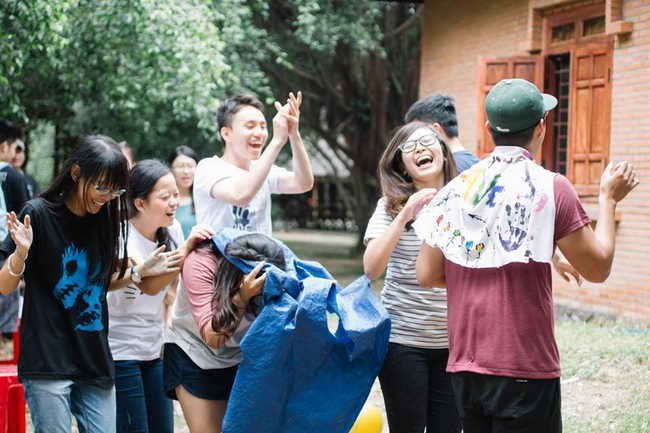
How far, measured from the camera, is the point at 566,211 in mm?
2826

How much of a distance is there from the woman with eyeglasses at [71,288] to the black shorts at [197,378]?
0.28m

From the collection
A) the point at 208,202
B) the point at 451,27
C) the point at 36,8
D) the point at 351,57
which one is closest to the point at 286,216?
the point at 351,57

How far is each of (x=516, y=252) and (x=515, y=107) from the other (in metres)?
0.47

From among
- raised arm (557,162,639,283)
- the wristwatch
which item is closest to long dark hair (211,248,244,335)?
the wristwatch

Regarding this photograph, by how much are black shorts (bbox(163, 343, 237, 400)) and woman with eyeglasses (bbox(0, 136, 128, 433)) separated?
0.91 ft

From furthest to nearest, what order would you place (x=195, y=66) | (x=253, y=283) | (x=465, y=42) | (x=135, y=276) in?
1. (x=465, y=42)
2. (x=195, y=66)
3. (x=135, y=276)
4. (x=253, y=283)

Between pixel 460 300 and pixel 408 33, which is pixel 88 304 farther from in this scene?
pixel 408 33

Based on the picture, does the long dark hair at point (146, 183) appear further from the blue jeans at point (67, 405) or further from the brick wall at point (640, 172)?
the brick wall at point (640, 172)

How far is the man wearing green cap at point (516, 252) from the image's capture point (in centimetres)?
283

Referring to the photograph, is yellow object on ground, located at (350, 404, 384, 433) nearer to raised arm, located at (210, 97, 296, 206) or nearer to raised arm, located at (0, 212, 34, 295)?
raised arm, located at (210, 97, 296, 206)

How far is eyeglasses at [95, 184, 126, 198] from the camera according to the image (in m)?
3.72

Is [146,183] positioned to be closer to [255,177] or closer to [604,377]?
[255,177]

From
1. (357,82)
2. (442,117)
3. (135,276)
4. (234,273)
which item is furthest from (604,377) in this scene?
(357,82)

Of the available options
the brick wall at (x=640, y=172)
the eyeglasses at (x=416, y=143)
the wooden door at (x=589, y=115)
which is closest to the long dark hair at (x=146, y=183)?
the eyeglasses at (x=416, y=143)
